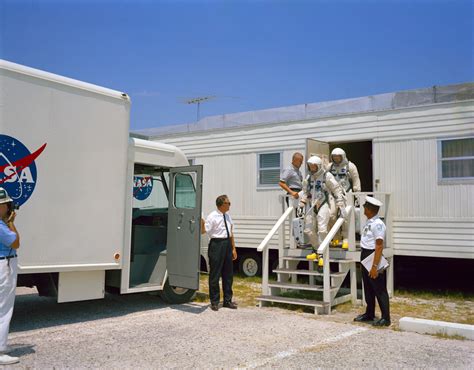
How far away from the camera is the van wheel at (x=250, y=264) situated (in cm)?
1062

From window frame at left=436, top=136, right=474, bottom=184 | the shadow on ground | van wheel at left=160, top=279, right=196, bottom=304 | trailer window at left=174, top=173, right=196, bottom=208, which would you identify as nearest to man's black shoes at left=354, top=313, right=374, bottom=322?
the shadow on ground

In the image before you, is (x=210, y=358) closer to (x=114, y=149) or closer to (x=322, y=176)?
(x=114, y=149)

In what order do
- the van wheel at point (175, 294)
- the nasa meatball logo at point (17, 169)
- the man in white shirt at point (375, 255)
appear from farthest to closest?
the van wheel at point (175, 294) → the man in white shirt at point (375, 255) → the nasa meatball logo at point (17, 169)

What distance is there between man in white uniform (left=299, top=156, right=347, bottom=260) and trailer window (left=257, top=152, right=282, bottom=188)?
6.50ft

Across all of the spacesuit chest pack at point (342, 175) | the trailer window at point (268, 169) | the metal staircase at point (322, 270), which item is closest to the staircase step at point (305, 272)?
the metal staircase at point (322, 270)

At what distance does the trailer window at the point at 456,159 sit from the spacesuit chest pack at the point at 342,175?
1551 millimetres

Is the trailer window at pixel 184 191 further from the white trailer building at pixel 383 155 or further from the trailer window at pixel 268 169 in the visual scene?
the trailer window at pixel 268 169

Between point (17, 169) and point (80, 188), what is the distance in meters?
0.83

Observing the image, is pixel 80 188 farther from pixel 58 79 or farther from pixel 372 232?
pixel 372 232

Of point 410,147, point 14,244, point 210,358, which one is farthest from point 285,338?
point 410,147

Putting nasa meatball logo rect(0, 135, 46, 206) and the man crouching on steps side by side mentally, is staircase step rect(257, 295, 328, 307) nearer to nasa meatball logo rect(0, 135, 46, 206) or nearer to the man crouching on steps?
the man crouching on steps

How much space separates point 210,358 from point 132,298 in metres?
3.55

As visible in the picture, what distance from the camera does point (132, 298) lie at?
805cm

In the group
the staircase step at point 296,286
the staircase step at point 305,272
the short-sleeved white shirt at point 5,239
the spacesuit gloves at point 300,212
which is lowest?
the staircase step at point 296,286
